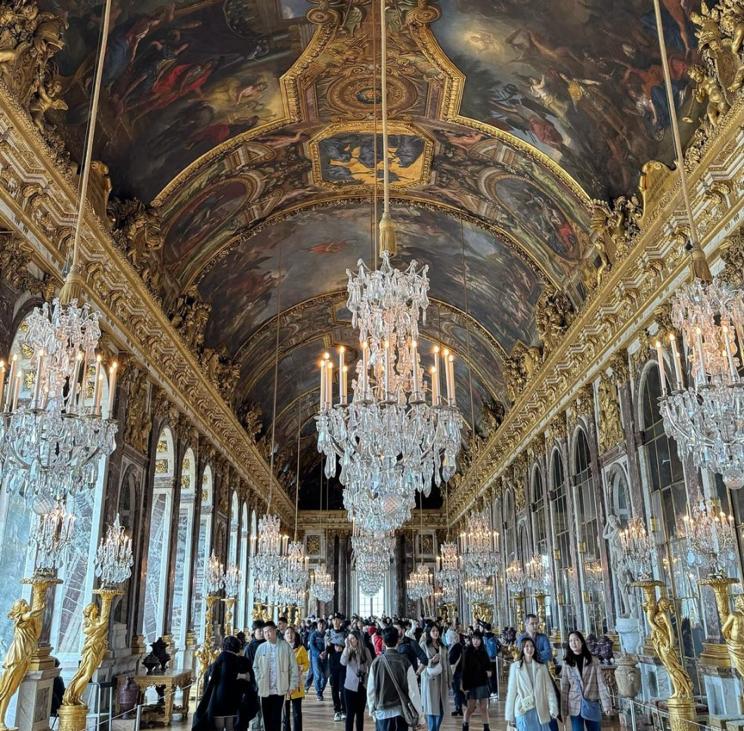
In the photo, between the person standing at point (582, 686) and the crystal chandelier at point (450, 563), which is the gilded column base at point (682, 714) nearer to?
the person standing at point (582, 686)

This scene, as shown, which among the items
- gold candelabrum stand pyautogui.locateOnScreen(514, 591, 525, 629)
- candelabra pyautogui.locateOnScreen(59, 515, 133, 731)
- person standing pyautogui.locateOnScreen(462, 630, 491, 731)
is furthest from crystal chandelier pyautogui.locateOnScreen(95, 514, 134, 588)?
gold candelabrum stand pyautogui.locateOnScreen(514, 591, 525, 629)

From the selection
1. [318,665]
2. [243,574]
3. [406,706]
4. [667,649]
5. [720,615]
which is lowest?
[318,665]

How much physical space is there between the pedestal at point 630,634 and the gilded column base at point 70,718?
819 centimetres

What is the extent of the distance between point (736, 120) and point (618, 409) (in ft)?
20.5

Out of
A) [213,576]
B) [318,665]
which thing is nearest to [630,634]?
[318,665]

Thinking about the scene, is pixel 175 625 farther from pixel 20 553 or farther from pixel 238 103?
pixel 238 103

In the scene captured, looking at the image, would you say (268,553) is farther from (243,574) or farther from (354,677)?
(354,677)

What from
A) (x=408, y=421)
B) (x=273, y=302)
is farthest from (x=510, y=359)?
(x=408, y=421)

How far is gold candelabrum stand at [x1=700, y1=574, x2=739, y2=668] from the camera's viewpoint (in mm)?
6887

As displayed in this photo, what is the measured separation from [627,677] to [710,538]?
368 centimetres

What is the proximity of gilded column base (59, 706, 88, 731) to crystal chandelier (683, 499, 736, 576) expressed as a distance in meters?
6.87

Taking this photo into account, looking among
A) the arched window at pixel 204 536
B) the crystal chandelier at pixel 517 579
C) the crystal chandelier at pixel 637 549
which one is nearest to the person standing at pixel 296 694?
the crystal chandelier at pixel 637 549

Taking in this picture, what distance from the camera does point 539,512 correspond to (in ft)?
63.7

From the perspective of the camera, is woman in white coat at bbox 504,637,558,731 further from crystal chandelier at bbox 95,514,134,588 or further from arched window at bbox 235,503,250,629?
arched window at bbox 235,503,250,629
